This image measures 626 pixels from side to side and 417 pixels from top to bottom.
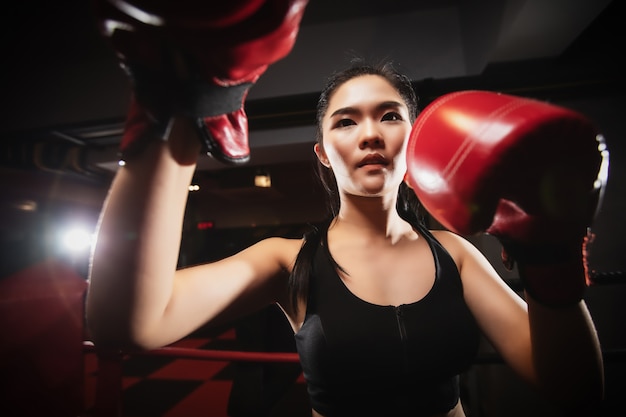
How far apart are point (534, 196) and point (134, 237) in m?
0.64

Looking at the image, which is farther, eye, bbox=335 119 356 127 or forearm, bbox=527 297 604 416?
eye, bbox=335 119 356 127

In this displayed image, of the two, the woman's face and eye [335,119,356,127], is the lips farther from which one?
eye [335,119,356,127]

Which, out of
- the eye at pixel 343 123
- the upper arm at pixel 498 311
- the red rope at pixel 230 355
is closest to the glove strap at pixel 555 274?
the upper arm at pixel 498 311

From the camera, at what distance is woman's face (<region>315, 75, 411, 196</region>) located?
741 mm

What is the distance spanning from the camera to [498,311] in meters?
A: 0.76

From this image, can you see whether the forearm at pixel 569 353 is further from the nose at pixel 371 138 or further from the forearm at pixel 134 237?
the forearm at pixel 134 237

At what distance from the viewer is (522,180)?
0.54 metres

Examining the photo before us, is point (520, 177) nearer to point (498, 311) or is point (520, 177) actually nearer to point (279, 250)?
point (498, 311)

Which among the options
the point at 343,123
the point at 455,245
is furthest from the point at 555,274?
the point at 343,123

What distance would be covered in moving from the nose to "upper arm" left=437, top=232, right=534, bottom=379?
40cm

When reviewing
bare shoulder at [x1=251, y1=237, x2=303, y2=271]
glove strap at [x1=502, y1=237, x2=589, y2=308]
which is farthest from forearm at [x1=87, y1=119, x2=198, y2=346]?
glove strap at [x1=502, y1=237, x2=589, y2=308]

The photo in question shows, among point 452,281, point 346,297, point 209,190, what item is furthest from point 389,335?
point 209,190

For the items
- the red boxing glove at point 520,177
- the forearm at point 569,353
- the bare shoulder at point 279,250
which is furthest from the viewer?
the bare shoulder at point 279,250

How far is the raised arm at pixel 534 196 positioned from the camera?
511 mm
